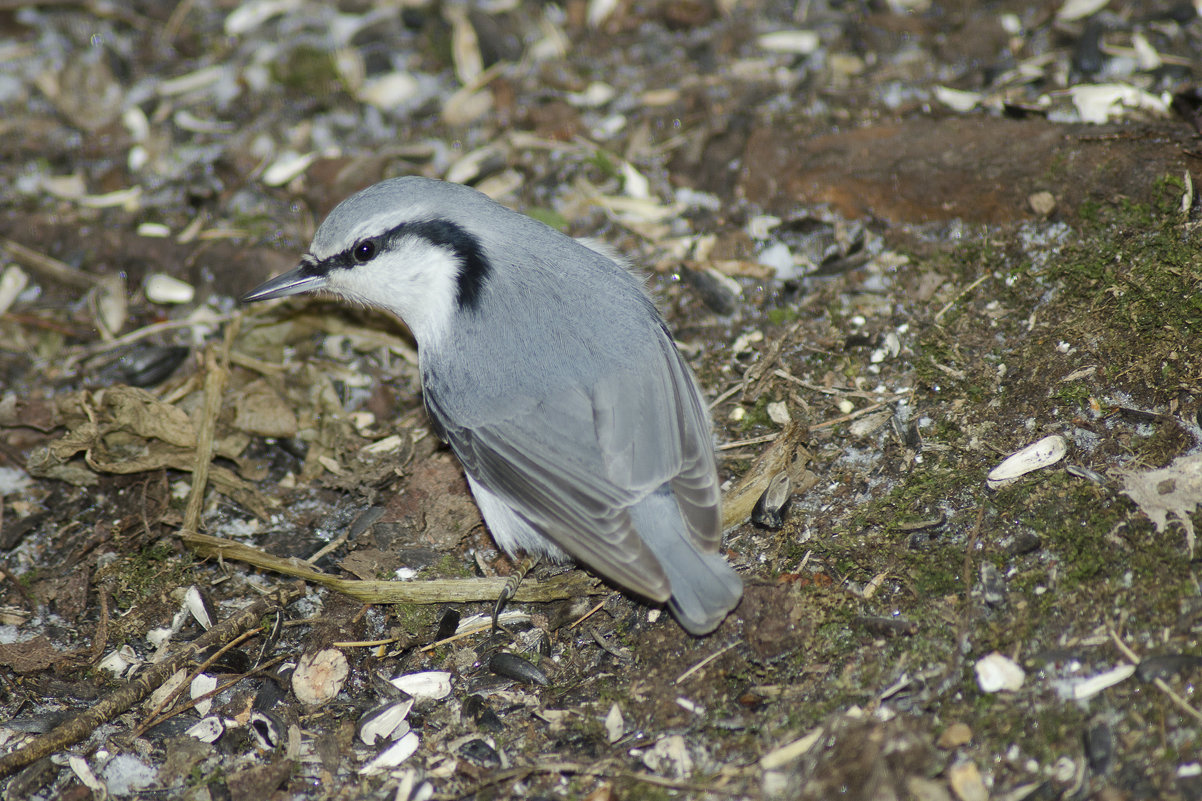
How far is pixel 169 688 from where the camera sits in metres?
3.12

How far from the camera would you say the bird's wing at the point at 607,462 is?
2947 mm

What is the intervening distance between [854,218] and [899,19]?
4.94 feet

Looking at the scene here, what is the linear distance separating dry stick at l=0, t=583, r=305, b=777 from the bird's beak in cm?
111

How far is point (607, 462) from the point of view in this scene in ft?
9.97

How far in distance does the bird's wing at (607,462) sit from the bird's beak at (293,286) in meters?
0.90

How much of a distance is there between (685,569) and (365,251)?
1.68 m

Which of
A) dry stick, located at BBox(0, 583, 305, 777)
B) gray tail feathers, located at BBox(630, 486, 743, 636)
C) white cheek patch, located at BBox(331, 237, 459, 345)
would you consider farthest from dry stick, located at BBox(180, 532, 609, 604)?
white cheek patch, located at BBox(331, 237, 459, 345)

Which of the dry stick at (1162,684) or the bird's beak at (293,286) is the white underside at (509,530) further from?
the dry stick at (1162,684)

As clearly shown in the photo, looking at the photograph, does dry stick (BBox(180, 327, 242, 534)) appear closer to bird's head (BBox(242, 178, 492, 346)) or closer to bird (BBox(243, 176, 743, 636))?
bird (BBox(243, 176, 743, 636))

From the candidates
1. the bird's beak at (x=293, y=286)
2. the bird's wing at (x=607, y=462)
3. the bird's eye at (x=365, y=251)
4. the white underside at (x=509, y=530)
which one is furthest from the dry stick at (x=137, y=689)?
the bird's eye at (x=365, y=251)

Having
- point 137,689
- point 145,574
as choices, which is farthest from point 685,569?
point 145,574

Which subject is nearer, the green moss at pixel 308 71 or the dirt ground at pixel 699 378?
the dirt ground at pixel 699 378

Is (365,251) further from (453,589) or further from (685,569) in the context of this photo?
(685,569)

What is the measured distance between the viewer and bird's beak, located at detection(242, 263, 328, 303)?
3.68m
